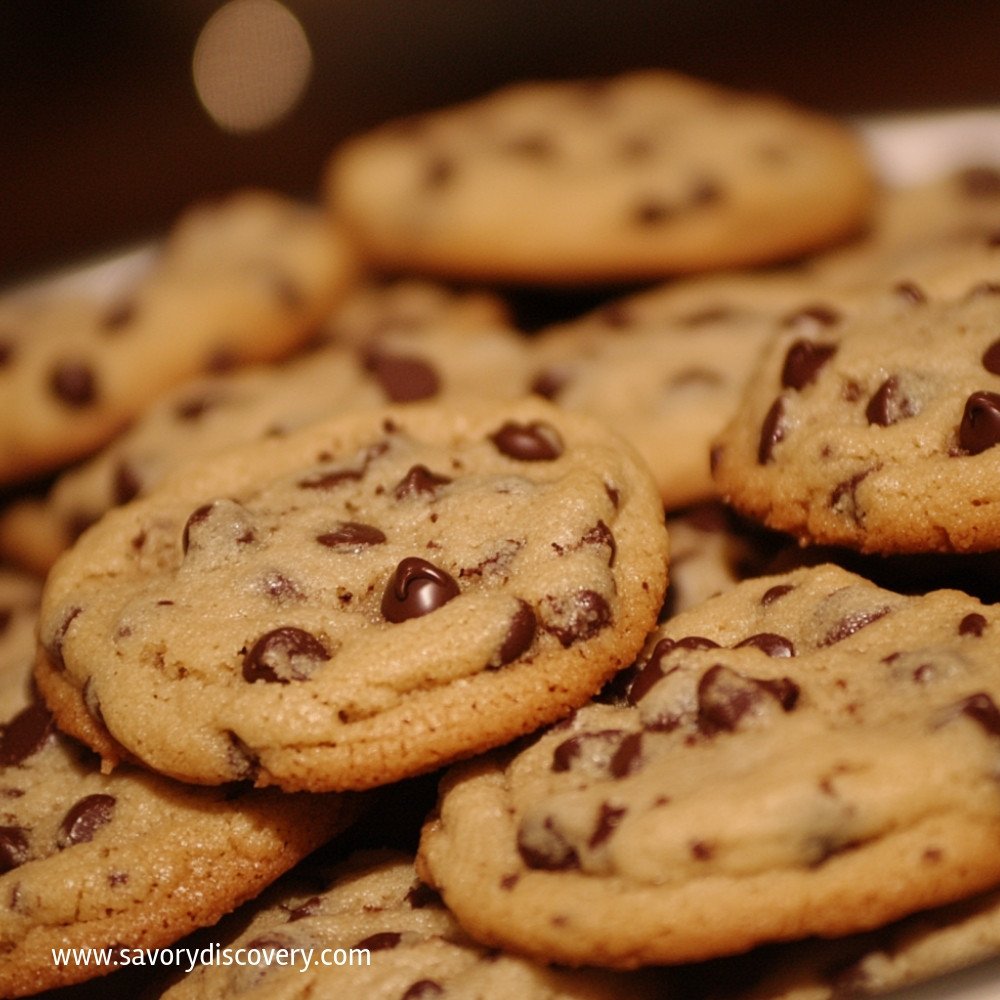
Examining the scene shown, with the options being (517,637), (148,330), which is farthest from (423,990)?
(148,330)

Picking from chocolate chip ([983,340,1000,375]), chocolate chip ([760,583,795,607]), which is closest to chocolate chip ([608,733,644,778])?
chocolate chip ([760,583,795,607])

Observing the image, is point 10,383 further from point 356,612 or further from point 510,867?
point 510,867

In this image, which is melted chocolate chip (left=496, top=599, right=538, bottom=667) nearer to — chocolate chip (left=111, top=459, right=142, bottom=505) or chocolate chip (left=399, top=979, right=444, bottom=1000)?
Answer: chocolate chip (left=399, top=979, right=444, bottom=1000)

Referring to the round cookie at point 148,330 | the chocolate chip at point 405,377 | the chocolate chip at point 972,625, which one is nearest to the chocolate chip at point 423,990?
the chocolate chip at point 972,625

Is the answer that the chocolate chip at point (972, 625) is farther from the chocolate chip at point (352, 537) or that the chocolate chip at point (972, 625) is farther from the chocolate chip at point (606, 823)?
the chocolate chip at point (352, 537)

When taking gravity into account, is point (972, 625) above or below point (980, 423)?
below

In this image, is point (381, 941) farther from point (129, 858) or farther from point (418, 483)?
point (418, 483)
